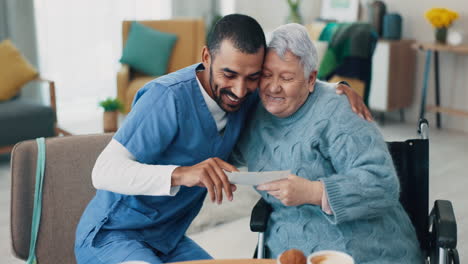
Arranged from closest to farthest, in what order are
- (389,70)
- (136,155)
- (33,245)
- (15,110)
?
(136,155)
(33,245)
(15,110)
(389,70)

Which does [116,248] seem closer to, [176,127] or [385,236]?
[176,127]

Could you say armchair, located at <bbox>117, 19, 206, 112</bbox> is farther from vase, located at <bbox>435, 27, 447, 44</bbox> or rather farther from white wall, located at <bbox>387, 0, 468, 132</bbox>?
vase, located at <bbox>435, 27, 447, 44</bbox>

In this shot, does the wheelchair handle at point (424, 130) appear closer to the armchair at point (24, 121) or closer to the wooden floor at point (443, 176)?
the wooden floor at point (443, 176)

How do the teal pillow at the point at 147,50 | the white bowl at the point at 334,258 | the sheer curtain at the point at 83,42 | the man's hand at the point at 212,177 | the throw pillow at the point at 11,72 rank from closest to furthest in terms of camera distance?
the white bowl at the point at 334,258
the man's hand at the point at 212,177
the throw pillow at the point at 11,72
the teal pillow at the point at 147,50
the sheer curtain at the point at 83,42

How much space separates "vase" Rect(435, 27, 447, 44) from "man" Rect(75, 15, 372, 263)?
12.2ft

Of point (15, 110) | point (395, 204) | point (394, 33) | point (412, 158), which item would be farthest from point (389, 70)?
point (395, 204)

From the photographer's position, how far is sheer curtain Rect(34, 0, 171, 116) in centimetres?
568

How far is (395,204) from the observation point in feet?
5.15

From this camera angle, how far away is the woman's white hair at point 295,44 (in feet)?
5.10

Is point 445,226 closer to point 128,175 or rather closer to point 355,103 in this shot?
point 355,103

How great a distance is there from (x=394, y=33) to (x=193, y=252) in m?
4.25

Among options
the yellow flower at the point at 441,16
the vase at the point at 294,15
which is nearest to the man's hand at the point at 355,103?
the yellow flower at the point at 441,16

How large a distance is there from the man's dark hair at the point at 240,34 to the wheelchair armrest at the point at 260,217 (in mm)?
481

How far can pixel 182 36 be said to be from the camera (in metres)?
5.32
